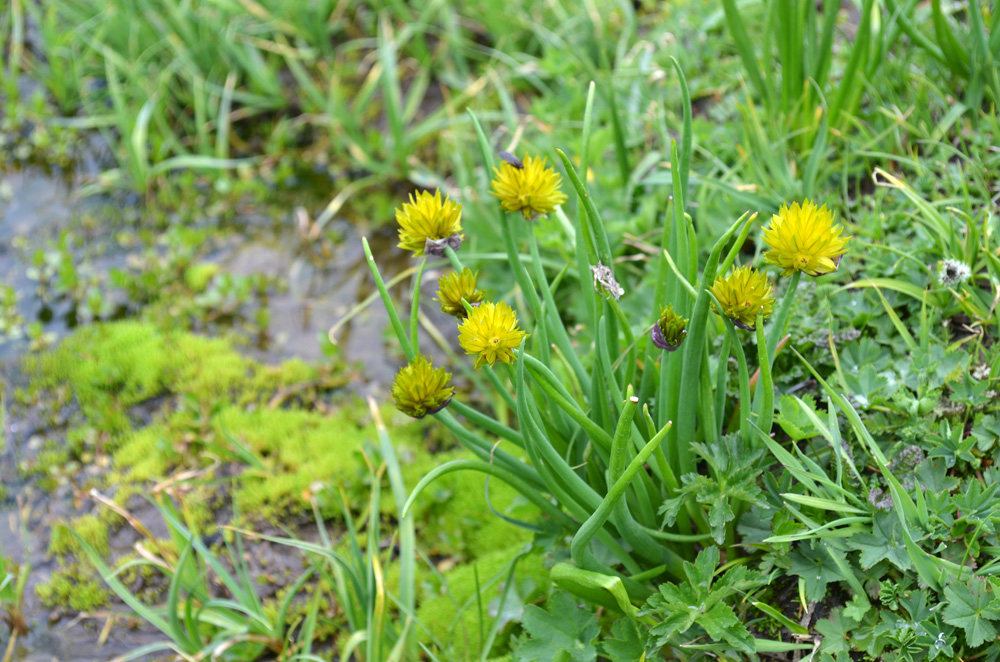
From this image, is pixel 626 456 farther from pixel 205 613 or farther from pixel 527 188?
pixel 205 613

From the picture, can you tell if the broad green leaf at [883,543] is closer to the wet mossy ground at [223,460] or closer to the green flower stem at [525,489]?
the green flower stem at [525,489]

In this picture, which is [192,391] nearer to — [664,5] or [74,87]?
[74,87]

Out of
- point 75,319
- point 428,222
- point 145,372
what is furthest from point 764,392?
point 75,319

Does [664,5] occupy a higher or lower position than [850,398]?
higher

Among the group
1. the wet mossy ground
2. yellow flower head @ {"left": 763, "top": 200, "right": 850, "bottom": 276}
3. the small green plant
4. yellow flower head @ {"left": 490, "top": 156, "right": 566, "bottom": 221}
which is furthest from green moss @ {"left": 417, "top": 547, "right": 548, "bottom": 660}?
yellow flower head @ {"left": 763, "top": 200, "right": 850, "bottom": 276}

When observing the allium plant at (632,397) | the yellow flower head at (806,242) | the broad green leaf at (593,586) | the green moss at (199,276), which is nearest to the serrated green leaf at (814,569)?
the allium plant at (632,397)

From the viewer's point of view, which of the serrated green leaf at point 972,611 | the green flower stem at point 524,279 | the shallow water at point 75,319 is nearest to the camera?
the serrated green leaf at point 972,611

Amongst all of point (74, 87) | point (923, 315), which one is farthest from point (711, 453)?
point (74, 87)
